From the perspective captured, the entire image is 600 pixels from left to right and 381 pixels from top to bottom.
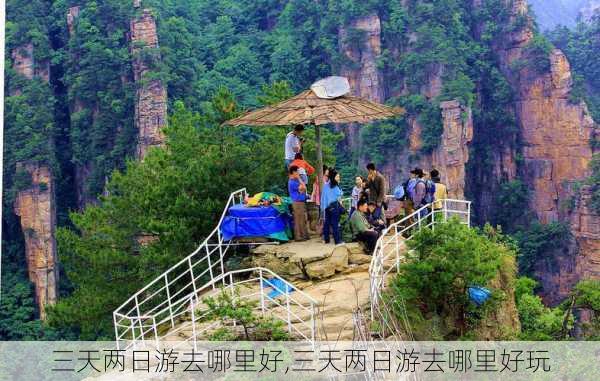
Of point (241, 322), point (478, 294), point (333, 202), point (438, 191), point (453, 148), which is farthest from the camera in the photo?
point (453, 148)

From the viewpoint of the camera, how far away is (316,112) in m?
10.5

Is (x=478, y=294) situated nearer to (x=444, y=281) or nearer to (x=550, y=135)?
(x=444, y=281)

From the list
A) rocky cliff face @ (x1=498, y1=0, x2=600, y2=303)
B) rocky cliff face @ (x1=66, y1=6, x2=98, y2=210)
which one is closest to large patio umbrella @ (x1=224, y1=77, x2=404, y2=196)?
rocky cliff face @ (x1=498, y1=0, x2=600, y2=303)

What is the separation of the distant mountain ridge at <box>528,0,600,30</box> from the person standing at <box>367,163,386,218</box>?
61.9m

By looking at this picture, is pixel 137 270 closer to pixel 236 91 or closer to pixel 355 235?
pixel 355 235

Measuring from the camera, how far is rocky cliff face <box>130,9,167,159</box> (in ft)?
122

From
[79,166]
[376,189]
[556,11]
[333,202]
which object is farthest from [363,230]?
[556,11]

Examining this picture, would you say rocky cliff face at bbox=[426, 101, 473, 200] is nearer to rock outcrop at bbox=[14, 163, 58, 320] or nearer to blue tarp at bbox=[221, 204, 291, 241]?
rock outcrop at bbox=[14, 163, 58, 320]

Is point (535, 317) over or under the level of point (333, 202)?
under

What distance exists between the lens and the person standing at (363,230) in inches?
409

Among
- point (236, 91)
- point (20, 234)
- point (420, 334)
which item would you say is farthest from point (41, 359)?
point (420, 334)

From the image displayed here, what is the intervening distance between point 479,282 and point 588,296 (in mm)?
2016

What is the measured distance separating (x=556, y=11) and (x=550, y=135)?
38.0 m

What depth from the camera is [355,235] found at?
418 inches
